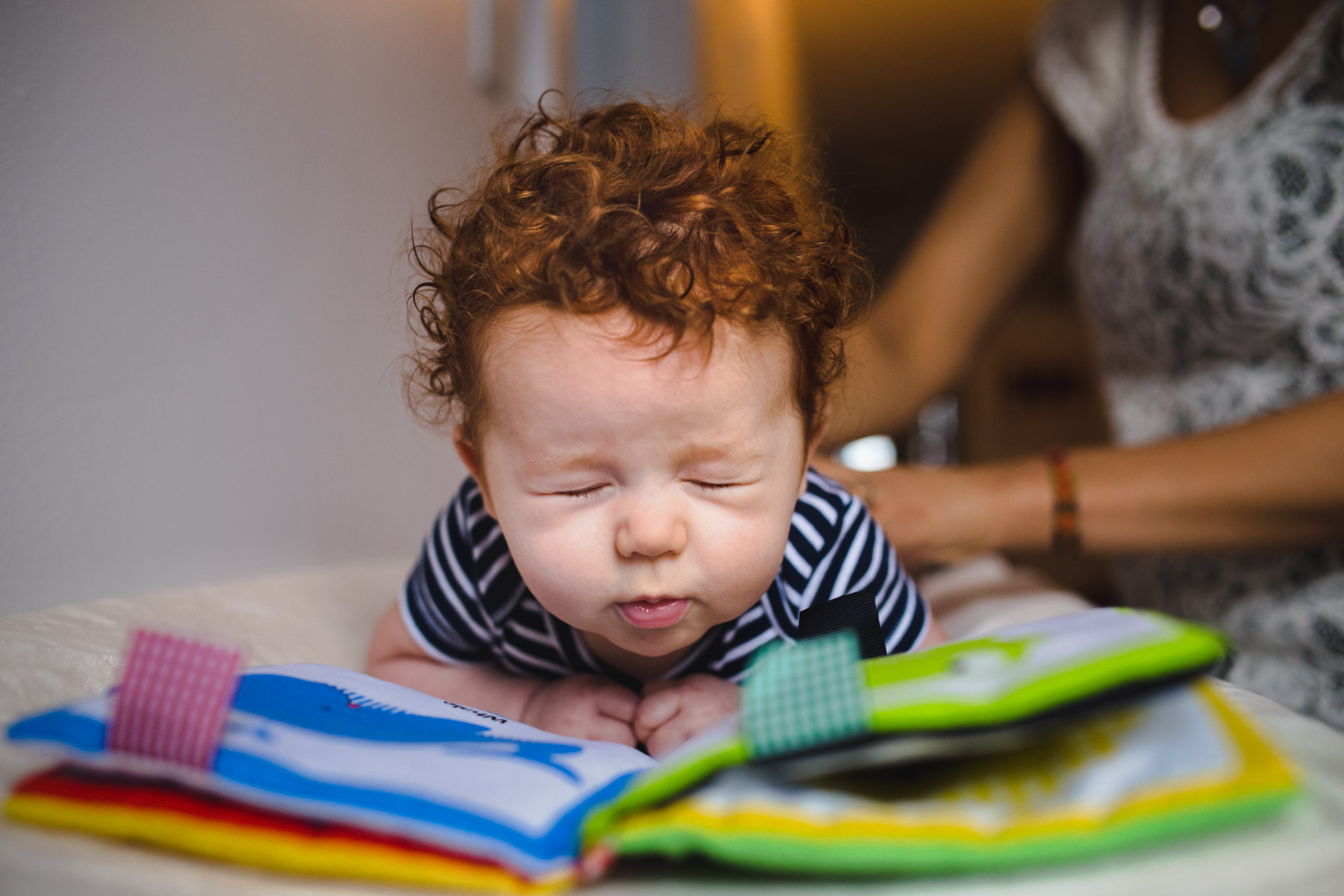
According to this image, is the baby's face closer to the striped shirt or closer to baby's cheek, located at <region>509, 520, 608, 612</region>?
baby's cheek, located at <region>509, 520, 608, 612</region>

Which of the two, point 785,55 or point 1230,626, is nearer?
point 1230,626

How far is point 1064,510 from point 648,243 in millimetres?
555

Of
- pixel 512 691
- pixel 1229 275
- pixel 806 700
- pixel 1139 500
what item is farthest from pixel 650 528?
pixel 1229 275

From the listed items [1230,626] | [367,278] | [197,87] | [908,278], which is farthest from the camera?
[908,278]

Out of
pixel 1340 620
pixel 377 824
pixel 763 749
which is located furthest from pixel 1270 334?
pixel 377 824

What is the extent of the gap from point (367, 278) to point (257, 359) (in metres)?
0.20

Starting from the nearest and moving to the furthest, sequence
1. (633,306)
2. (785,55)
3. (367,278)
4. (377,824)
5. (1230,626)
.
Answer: (377,824), (633,306), (1230,626), (367,278), (785,55)

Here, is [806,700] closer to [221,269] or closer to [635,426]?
[635,426]

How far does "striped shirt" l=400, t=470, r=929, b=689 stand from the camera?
0.64 m

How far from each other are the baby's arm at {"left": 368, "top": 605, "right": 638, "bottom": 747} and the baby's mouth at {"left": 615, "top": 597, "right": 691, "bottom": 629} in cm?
12

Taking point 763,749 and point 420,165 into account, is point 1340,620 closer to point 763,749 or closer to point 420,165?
point 763,749

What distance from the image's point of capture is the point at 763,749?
1.04ft

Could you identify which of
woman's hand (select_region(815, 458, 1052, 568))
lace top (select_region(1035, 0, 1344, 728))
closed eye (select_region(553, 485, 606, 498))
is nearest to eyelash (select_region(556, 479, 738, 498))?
closed eye (select_region(553, 485, 606, 498))

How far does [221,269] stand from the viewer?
2.43 ft
